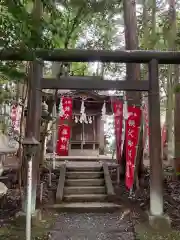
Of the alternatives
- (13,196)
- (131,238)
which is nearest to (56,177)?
(13,196)

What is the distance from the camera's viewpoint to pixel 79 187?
905 centimetres

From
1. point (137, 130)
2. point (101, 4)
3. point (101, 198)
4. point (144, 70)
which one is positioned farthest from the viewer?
point (144, 70)

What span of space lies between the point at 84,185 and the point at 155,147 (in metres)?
3.73

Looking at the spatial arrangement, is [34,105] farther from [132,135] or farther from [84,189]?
[84,189]

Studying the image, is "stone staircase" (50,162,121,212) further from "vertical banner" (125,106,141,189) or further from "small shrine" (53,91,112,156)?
"small shrine" (53,91,112,156)

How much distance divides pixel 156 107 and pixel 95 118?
1062cm

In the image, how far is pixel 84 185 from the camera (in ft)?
30.7

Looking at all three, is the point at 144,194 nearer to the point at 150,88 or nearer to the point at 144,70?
the point at 150,88

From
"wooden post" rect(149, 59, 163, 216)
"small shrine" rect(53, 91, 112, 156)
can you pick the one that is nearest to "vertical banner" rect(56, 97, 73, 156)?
"small shrine" rect(53, 91, 112, 156)

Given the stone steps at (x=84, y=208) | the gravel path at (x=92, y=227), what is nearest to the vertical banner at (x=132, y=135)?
the stone steps at (x=84, y=208)

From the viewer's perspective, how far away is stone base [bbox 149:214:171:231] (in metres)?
6.07

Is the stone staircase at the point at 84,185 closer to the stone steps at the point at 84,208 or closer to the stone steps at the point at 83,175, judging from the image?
the stone steps at the point at 83,175

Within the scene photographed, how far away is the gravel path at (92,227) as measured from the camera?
5902 mm

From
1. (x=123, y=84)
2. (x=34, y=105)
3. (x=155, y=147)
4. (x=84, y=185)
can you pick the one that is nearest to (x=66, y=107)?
(x=84, y=185)
